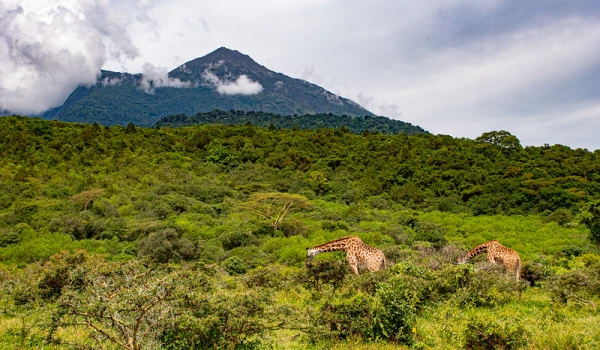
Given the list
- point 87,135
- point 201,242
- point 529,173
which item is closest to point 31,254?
point 201,242

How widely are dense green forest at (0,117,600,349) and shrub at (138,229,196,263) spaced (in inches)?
3.4

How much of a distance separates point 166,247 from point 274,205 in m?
12.6

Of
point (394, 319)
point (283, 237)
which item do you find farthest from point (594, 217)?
point (283, 237)

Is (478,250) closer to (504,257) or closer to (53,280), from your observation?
(504,257)

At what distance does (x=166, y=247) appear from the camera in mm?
24250

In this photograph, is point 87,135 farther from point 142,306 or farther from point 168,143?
point 142,306

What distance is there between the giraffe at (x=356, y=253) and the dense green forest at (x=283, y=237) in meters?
1.64

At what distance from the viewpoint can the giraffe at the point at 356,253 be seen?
14.2 m

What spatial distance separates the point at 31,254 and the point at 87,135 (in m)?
30.2

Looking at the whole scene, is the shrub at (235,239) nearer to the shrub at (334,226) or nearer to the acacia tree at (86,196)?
the shrub at (334,226)

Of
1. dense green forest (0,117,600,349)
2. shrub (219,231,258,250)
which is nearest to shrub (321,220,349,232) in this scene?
dense green forest (0,117,600,349)

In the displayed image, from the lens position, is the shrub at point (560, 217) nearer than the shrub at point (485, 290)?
No

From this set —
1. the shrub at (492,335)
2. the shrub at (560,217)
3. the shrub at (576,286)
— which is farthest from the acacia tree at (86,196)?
the shrub at (560,217)

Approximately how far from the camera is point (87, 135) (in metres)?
50.0
